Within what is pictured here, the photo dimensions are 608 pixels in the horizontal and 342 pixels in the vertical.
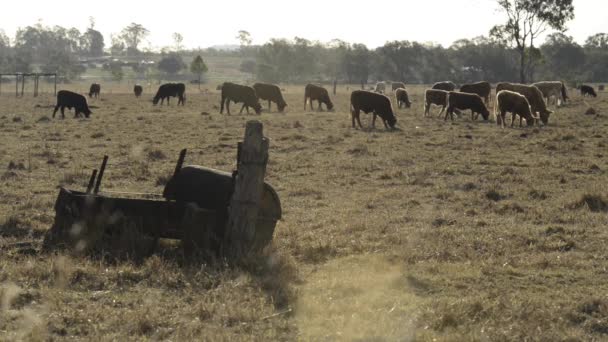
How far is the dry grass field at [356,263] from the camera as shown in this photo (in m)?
6.22

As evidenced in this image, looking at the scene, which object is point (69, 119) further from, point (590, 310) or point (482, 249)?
point (590, 310)

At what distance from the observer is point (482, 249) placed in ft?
29.6

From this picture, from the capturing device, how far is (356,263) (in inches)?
329

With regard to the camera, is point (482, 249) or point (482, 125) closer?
point (482, 249)

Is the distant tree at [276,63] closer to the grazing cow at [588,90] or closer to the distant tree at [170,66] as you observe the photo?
the distant tree at [170,66]

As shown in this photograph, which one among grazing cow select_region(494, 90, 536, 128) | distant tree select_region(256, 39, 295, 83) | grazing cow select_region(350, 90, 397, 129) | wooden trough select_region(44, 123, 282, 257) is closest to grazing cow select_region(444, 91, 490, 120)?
grazing cow select_region(494, 90, 536, 128)

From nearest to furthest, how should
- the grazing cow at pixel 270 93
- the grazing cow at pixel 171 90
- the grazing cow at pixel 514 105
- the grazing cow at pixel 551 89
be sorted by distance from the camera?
the grazing cow at pixel 514 105 → the grazing cow at pixel 270 93 → the grazing cow at pixel 551 89 → the grazing cow at pixel 171 90

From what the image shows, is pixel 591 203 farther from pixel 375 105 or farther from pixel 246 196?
pixel 375 105

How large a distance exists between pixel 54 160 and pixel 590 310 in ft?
42.4

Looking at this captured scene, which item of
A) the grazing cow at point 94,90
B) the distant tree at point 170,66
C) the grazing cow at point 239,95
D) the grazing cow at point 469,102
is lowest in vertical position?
the grazing cow at point 94,90

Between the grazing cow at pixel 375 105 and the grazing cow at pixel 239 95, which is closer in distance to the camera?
the grazing cow at pixel 375 105

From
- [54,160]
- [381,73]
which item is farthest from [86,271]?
[381,73]

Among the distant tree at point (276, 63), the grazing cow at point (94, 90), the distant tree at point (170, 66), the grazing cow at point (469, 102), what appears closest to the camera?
the grazing cow at point (469, 102)

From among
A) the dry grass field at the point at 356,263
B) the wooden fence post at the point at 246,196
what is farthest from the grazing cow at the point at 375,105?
the wooden fence post at the point at 246,196
